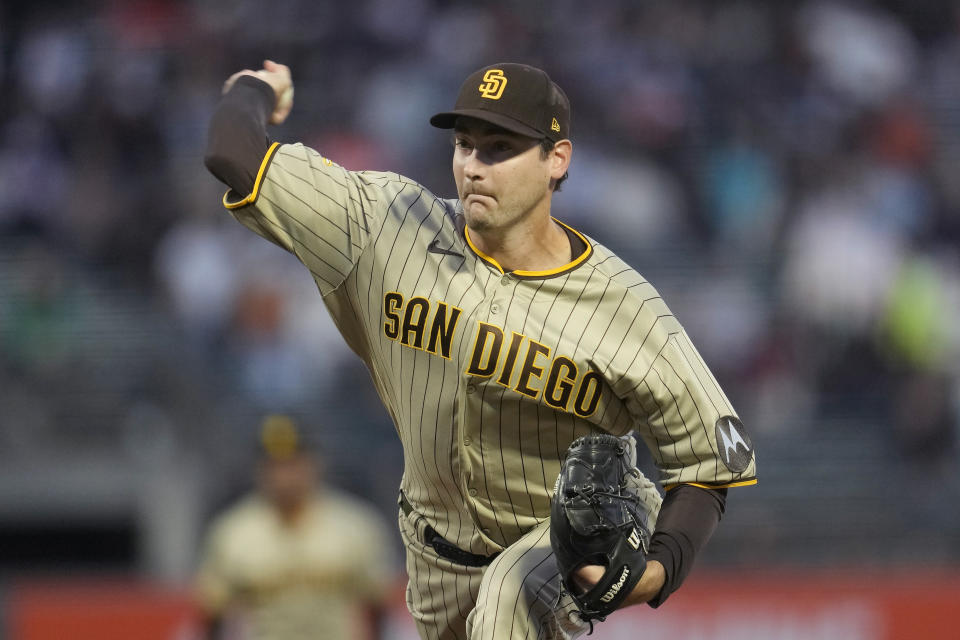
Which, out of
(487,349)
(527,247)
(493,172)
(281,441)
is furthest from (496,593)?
Answer: (281,441)

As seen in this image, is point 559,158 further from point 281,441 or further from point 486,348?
point 281,441

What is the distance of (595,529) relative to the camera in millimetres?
3533

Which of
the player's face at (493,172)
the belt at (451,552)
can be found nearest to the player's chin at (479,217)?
the player's face at (493,172)

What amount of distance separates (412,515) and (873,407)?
26.1 feet

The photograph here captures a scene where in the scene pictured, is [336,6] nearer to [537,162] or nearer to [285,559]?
[285,559]

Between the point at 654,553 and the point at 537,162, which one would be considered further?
the point at 537,162

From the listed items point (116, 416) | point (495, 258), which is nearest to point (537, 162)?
point (495, 258)

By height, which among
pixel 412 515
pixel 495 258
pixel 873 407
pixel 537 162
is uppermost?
pixel 537 162

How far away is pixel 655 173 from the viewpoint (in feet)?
41.0

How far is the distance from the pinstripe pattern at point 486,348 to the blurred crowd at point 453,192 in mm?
6978

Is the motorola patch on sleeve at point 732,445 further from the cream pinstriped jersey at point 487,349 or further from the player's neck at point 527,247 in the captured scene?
the player's neck at point 527,247

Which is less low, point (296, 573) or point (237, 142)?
point (237, 142)

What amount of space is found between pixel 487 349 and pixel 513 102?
25.8 inches

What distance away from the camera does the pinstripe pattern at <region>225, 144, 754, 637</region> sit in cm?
395
